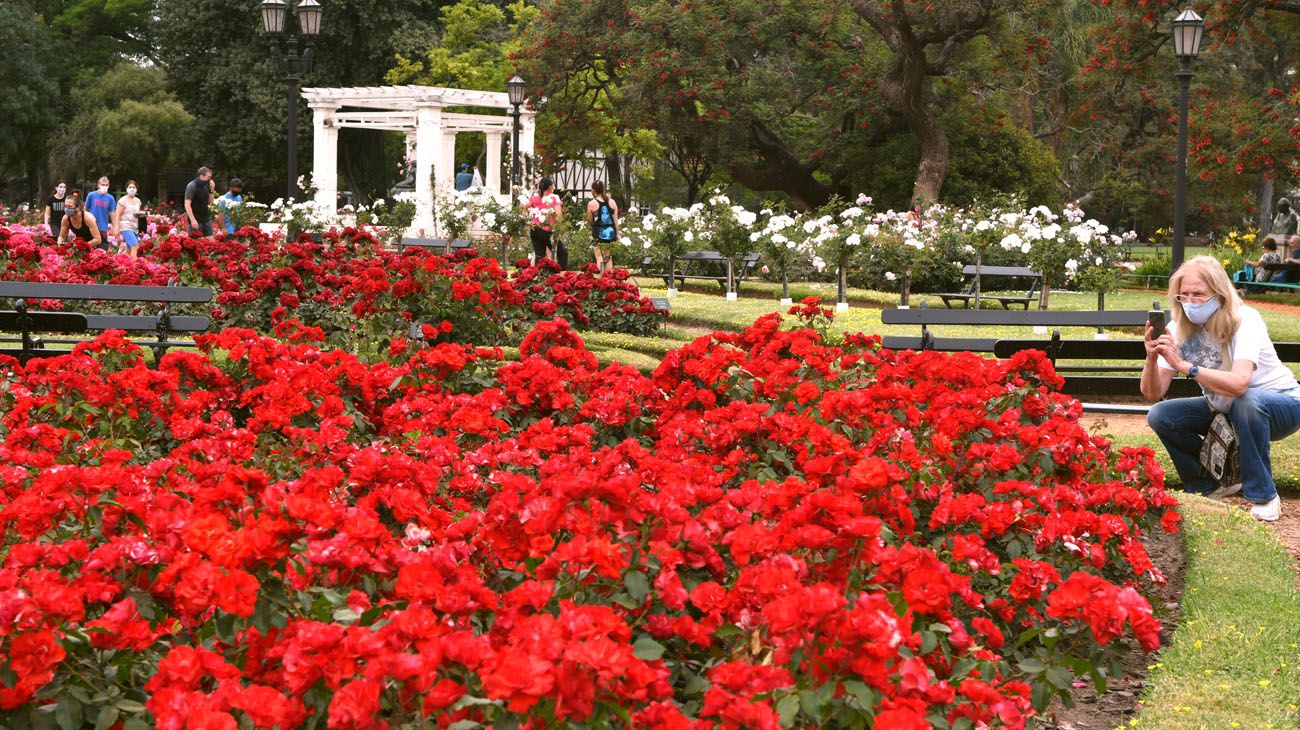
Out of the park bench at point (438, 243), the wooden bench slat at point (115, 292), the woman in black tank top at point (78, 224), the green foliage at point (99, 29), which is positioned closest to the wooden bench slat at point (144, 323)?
the wooden bench slat at point (115, 292)

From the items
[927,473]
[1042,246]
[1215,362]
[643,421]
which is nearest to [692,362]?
[643,421]

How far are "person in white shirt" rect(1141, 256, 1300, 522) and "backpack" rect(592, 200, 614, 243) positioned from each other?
12.5 meters

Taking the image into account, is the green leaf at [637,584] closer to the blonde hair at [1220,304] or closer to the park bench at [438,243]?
the blonde hair at [1220,304]

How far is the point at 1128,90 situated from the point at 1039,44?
566 inches

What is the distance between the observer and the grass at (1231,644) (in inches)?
157

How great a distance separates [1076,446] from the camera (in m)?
4.76

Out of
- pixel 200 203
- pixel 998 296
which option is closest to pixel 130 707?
pixel 998 296

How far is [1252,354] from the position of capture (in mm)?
6344

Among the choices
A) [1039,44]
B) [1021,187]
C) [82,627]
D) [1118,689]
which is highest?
[1039,44]

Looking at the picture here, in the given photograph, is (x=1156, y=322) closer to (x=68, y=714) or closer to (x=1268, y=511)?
(x=1268, y=511)

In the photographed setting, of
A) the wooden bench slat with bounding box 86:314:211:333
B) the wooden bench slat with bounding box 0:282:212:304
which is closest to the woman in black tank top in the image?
the wooden bench slat with bounding box 0:282:212:304

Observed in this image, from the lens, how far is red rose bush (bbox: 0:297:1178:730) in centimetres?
239

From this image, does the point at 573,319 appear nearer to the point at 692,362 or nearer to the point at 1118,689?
the point at 692,362

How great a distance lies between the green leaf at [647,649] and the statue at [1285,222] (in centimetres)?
2655
